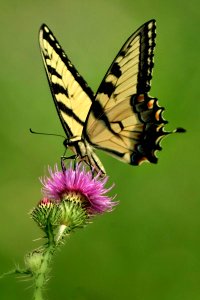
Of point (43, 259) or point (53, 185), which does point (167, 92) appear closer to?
point (53, 185)

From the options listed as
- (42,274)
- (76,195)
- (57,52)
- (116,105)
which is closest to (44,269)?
(42,274)

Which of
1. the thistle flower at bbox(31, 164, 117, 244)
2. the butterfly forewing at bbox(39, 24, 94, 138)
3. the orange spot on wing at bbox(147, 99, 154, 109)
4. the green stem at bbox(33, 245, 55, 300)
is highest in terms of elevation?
the butterfly forewing at bbox(39, 24, 94, 138)

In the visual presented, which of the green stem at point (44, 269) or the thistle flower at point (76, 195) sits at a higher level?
the thistle flower at point (76, 195)

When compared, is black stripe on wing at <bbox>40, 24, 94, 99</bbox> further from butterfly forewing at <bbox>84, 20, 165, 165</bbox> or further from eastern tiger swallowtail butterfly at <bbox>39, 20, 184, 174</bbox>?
butterfly forewing at <bbox>84, 20, 165, 165</bbox>

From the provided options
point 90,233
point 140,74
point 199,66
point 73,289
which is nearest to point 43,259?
point 140,74

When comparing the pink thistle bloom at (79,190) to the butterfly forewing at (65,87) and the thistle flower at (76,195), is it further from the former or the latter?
the butterfly forewing at (65,87)

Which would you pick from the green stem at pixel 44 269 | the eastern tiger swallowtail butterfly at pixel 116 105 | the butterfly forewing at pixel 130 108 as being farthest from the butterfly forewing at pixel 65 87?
the green stem at pixel 44 269

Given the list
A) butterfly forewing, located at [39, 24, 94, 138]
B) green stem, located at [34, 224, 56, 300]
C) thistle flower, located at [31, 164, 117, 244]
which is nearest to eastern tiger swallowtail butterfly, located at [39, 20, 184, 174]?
butterfly forewing, located at [39, 24, 94, 138]
